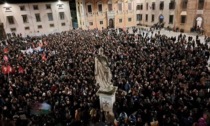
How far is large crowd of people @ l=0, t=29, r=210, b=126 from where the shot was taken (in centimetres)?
879

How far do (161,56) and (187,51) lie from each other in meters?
2.48

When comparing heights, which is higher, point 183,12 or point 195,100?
point 183,12

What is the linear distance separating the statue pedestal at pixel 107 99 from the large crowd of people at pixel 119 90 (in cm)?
27

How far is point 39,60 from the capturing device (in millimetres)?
15992

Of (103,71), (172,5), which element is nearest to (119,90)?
(103,71)

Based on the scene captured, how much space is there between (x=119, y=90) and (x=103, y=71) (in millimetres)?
2626

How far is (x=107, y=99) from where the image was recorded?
344 inches

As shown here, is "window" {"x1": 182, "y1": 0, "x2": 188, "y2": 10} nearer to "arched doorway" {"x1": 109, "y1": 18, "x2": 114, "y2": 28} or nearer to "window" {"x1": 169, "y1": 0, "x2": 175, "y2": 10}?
"window" {"x1": 169, "y1": 0, "x2": 175, "y2": 10}

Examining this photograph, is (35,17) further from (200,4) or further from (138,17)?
(200,4)

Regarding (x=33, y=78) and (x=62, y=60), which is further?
(x=62, y=60)

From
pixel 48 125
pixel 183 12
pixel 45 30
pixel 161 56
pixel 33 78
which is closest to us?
pixel 48 125

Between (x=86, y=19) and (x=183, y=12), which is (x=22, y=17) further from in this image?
(x=183, y=12)

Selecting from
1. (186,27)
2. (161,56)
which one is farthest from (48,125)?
(186,27)

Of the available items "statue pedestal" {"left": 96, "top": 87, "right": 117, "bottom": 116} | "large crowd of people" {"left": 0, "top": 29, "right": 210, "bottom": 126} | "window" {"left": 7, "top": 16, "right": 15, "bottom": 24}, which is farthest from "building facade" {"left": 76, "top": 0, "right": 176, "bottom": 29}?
"statue pedestal" {"left": 96, "top": 87, "right": 117, "bottom": 116}
